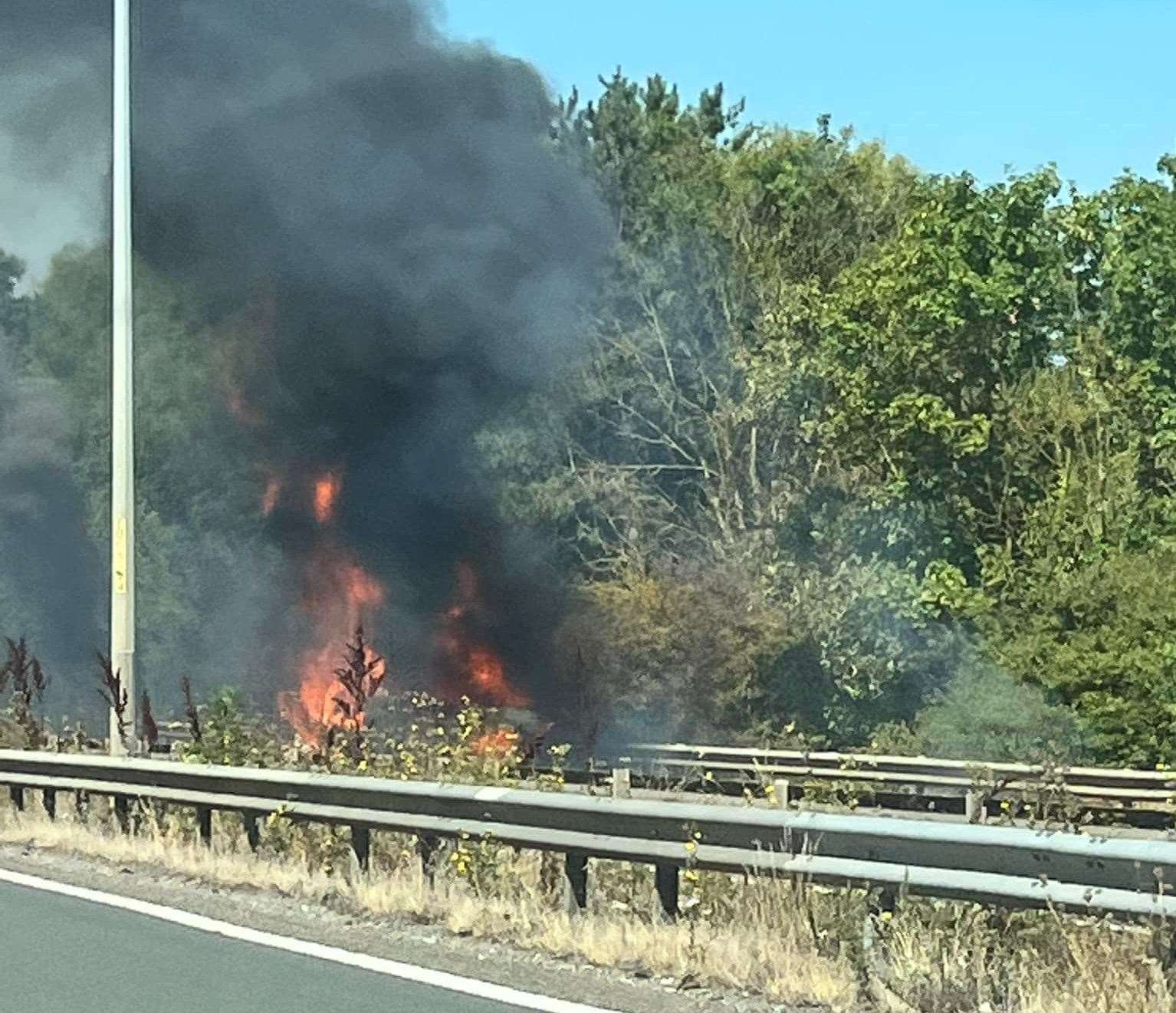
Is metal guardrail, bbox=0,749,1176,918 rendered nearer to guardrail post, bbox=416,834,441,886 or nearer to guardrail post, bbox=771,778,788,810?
guardrail post, bbox=416,834,441,886

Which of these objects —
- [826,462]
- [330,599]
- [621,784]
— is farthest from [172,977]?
[826,462]

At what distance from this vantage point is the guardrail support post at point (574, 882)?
34.7 ft

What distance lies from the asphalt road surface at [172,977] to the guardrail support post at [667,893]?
1.50 meters

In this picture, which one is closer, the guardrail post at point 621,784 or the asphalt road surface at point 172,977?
the asphalt road surface at point 172,977

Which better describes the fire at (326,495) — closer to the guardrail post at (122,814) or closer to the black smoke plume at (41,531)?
the guardrail post at (122,814)

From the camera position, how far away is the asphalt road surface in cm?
855

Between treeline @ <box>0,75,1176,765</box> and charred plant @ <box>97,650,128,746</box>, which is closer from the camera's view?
charred plant @ <box>97,650,128,746</box>

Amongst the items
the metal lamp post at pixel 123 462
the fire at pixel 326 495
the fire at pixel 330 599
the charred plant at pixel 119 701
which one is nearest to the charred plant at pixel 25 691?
the metal lamp post at pixel 123 462

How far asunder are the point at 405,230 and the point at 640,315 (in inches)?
358

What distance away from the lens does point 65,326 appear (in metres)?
43.5

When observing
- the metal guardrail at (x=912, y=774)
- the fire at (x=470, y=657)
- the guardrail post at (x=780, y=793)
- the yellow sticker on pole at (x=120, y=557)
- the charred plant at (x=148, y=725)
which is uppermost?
the yellow sticker on pole at (x=120, y=557)

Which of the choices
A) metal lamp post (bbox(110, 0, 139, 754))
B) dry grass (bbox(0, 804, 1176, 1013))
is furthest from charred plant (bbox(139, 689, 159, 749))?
dry grass (bbox(0, 804, 1176, 1013))

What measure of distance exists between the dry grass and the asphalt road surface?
110 cm

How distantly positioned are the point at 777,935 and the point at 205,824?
19.6ft
